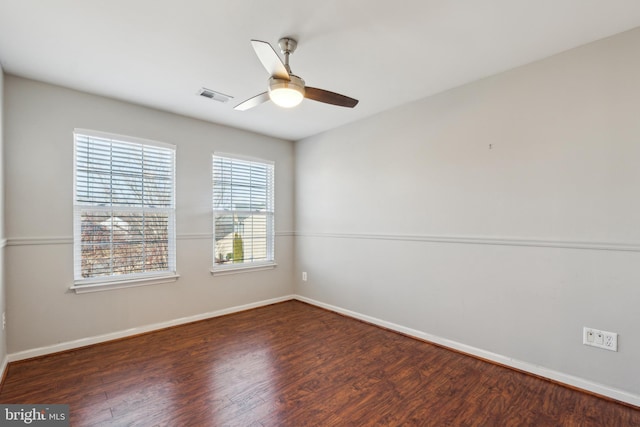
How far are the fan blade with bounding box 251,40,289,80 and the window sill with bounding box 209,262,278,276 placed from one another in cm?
270

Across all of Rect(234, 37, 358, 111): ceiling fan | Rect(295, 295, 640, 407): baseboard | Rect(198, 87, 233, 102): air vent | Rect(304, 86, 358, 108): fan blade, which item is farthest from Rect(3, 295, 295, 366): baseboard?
Rect(304, 86, 358, 108): fan blade

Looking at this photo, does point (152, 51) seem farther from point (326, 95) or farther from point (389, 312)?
point (389, 312)

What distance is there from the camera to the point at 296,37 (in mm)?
2053

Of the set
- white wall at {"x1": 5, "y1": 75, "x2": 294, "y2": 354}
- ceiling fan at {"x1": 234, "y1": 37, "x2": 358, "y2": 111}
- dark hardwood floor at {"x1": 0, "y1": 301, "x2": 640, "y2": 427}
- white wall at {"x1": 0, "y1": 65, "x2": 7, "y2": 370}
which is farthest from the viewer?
white wall at {"x1": 5, "y1": 75, "x2": 294, "y2": 354}

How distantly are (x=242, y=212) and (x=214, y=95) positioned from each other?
1.63m

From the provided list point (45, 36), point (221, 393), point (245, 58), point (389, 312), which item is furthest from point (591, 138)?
point (45, 36)

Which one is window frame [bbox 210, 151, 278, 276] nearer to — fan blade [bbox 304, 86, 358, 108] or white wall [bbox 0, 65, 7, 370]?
white wall [bbox 0, 65, 7, 370]

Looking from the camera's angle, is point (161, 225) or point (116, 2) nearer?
point (116, 2)

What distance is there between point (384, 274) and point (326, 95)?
213 centimetres

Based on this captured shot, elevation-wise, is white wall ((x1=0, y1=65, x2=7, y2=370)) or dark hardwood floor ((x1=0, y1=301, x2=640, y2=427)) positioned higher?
white wall ((x1=0, y1=65, x2=7, y2=370))

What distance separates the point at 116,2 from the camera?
1731 millimetres

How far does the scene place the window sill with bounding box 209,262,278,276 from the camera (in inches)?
151

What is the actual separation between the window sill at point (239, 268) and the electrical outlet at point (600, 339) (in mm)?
3455

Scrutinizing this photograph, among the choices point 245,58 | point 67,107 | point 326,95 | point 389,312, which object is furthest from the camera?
point 389,312
